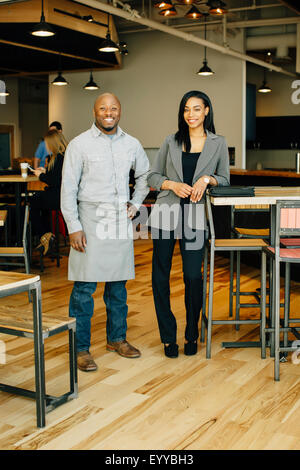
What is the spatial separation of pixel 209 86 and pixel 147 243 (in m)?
3.58

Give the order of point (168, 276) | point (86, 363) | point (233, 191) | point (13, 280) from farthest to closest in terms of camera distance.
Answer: point (168, 276), point (86, 363), point (233, 191), point (13, 280)

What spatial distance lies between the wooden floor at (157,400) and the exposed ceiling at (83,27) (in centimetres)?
521

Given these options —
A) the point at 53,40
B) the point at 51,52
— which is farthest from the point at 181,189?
the point at 51,52

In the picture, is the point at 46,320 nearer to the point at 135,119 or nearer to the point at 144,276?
the point at 144,276

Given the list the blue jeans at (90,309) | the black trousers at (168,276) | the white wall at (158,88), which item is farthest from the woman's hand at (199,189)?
the white wall at (158,88)

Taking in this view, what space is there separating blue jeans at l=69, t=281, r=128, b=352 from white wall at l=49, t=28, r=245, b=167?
24.0ft

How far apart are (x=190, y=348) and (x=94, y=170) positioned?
1231 millimetres

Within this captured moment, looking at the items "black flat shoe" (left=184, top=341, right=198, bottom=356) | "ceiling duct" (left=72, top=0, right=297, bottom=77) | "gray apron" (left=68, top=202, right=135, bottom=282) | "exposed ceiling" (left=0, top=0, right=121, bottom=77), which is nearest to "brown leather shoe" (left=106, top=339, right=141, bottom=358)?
"black flat shoe" (left=184, top=341, right=198, bottom=356)

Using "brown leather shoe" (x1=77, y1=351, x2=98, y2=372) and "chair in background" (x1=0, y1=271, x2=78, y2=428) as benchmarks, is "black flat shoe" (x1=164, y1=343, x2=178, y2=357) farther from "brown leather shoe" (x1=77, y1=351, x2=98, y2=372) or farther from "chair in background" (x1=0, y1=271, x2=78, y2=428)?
"chair in background" (x1=0, y1=271, x2=78, y2=428)

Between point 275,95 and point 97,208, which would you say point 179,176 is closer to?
point 97,208

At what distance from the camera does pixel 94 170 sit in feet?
10.7

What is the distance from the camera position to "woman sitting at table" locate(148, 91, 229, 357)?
10.9 ft

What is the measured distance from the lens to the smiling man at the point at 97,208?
3.22 meters

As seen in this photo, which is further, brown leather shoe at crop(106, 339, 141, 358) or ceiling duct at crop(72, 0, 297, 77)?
ceiling duct at crop(72, 0, 297, 77)
